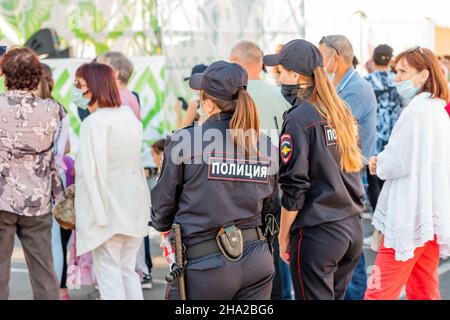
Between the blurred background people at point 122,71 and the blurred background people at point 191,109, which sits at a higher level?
the blurred background people at point 122,71

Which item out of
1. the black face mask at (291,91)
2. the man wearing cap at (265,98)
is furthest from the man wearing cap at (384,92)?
the black face mask at (291,91)

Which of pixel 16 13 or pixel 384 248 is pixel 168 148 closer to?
pixel 384 248

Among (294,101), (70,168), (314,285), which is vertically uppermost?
(294,101)

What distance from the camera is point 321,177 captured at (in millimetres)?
4398

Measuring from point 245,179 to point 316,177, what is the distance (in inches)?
26.5

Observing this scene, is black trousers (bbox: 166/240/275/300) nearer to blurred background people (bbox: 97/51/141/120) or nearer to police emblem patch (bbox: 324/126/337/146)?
police emblem patch (bbox: 324/126/337/146)

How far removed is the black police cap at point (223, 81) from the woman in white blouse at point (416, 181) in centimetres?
138

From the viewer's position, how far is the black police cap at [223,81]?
3871 millimetres

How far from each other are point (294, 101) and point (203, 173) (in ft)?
3.19

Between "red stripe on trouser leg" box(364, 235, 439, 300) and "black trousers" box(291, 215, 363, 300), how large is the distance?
52 centimetres

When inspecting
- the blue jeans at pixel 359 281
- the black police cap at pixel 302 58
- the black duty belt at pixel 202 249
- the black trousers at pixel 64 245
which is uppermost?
the black police cap at pixel 302 58

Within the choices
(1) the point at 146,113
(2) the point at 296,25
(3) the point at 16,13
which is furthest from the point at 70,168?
(3) the point at 16,13

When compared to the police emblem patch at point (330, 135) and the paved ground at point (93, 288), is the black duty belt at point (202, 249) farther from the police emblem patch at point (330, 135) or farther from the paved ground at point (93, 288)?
the paved ground at point (93, 288)

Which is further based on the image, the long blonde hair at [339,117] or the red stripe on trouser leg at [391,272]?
the red stripe on trouser leg at [391,272]
